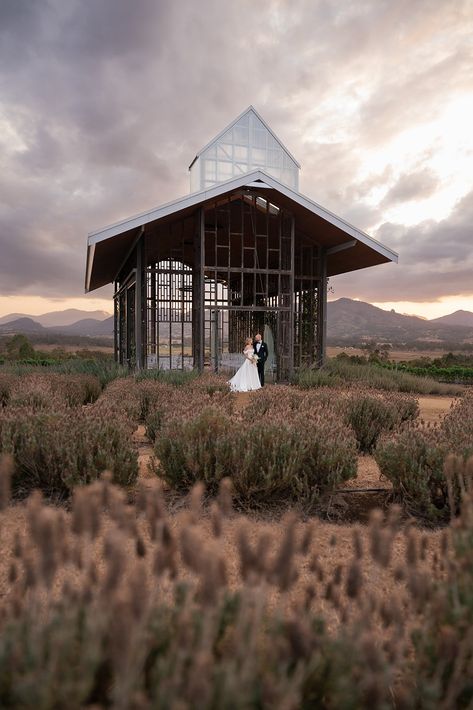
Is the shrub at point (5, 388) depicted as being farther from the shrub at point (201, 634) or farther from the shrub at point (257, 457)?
the shrub at point (201, 634)

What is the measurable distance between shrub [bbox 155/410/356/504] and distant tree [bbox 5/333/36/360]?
23322 mm

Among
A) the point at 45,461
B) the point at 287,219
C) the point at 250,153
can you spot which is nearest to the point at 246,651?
the point at 45,461

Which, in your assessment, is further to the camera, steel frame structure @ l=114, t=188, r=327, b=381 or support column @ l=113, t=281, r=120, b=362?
support column @ l=113, t=281, r=120, b=362

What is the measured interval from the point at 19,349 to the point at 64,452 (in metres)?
24.6

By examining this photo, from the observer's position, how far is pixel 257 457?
424 centimetres

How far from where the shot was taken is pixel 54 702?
1.28 meters

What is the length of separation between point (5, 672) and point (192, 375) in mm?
10914

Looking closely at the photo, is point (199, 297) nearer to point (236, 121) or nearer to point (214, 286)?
point (214, 286)

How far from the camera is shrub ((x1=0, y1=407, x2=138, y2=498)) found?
13.8 feet

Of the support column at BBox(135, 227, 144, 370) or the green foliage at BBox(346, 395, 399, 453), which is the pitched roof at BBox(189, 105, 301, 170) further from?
the green foliage at BBox(346, 395, 399, 453)

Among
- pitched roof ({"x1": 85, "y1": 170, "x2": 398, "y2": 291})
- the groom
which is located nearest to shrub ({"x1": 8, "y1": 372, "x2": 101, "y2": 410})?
pitched roof ({"x1": 85, "y1": 170, "x2": 398, "y2": 291})

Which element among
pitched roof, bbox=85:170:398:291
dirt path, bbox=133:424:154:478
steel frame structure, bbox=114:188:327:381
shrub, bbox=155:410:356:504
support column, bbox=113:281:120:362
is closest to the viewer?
shrub, bbox=155:410:356:504

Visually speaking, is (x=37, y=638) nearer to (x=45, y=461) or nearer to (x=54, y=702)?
(x=54, y=702)

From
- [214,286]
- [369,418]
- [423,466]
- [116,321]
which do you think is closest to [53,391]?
[369,418]
